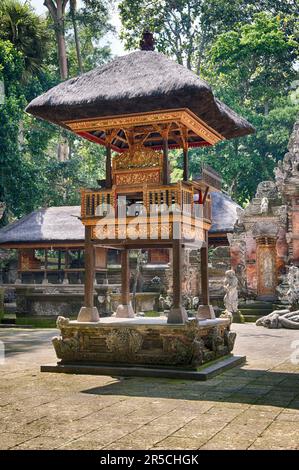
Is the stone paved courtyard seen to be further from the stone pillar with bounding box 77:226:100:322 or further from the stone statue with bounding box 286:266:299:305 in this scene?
the stone statue with bounding box 286:266:299:305

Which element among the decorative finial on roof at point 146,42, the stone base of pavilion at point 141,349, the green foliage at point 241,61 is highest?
the green foliage at point 241,61

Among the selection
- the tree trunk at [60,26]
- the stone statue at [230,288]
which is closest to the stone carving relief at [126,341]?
the stone statue at [230,288]

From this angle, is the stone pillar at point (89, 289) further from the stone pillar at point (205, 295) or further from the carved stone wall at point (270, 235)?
the carved stone wall at point (270, 235)

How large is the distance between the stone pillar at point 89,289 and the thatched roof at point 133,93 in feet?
7.41

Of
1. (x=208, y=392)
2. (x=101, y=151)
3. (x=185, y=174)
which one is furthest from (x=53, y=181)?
(x=208, y=392)

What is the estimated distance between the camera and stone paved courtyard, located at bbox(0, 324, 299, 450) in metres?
5.29

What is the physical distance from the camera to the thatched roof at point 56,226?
29.3 m

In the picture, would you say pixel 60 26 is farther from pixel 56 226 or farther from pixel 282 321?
pixel 282 321

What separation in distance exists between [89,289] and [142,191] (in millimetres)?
2111

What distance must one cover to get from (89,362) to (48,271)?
2224cm

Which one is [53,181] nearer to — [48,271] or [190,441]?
[48,271]

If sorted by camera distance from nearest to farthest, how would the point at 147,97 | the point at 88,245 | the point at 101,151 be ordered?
the point at 147,97 < the point at 88,245 < the point at 101,151

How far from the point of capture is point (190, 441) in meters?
5.25

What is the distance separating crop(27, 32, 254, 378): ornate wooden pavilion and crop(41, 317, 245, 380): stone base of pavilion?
0.02m
